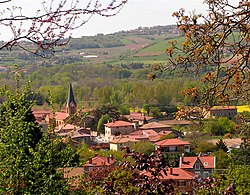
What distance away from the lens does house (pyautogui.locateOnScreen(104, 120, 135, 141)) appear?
42.6m

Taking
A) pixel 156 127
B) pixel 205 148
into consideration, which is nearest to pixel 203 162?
pixel 205 148

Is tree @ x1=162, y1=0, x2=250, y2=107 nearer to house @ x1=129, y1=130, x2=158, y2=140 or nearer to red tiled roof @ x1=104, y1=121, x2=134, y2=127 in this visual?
house @ x1=129, y1=130, x2=158, y2=140

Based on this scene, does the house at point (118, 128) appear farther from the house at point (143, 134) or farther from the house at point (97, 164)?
the house at point (97, 164)

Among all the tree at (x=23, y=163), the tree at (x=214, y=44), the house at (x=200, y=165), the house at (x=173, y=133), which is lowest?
the house at (x=173, y=133)

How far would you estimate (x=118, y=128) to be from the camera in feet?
140

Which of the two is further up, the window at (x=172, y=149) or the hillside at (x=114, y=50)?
the hillside at (x=114, y=50)

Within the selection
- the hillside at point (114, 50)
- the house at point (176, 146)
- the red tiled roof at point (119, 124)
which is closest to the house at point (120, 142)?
the house at point (176, 146)

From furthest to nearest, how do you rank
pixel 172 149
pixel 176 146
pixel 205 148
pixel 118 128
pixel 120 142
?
pixel 118 128
pixel 120 142
pixel 172 149
pixel 176 146
pixel 205 148

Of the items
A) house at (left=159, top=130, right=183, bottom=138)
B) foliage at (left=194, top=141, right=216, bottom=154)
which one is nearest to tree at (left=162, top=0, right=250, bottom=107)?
foliage at (left=194, top=141, right=216, bottom=154)

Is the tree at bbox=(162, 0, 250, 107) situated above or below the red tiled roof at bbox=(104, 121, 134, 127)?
above

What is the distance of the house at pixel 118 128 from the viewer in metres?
42.6

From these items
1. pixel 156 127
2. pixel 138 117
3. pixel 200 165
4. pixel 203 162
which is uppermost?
pixel 203 162

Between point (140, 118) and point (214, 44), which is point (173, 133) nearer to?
point (140, 118)

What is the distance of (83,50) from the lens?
117938 millimetres
